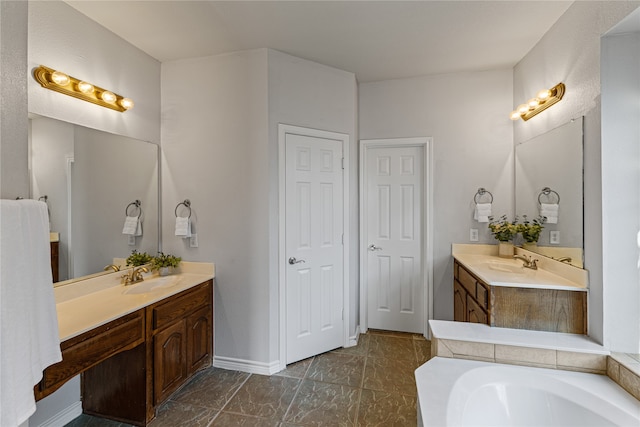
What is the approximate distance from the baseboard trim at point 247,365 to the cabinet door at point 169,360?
1.23 ft

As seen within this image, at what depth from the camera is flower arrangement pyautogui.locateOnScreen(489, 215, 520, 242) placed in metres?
2.52

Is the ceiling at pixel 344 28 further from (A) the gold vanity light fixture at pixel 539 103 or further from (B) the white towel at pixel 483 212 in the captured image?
(B) the white towel at pixel 483 212

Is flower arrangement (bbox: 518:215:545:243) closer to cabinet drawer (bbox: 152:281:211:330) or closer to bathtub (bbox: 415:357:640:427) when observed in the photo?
bathtub (bbox: 415:357:640:427)

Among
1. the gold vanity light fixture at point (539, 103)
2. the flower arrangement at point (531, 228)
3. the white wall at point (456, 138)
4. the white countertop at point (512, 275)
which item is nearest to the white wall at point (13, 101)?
the white countertop at point (512, 275)

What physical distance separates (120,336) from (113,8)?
2138 mm

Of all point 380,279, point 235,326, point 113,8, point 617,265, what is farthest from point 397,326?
point 113,8

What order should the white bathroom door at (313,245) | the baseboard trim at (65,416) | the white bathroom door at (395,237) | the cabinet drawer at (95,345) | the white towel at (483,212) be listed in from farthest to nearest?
the white bathroom door at (395,237)
the white towel at (483,212)
the white bathroom door at (313,245)
the baseboard trim at (65,416)
the cabinet drawer at (95,345)

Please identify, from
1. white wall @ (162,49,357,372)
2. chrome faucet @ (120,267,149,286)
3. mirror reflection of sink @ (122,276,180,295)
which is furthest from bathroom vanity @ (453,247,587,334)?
chrome faucet @ (120,267,149,286)

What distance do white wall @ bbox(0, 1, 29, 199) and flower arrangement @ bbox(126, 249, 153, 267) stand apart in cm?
122

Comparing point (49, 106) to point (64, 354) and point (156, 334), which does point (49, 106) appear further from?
point (156, 334)

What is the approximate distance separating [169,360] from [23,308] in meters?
1.20

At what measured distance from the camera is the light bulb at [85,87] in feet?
6.19

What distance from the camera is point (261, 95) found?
237 centimetres

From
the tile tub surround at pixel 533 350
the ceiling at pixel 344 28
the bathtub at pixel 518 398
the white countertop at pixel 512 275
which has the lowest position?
the bathtub at pixel 518 398
